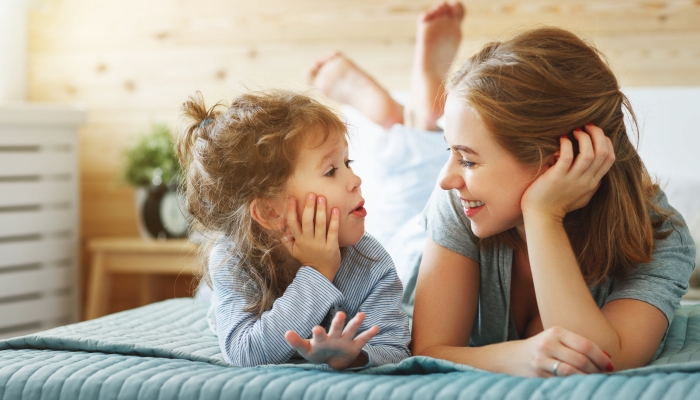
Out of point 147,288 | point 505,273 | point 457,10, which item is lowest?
point 147,288

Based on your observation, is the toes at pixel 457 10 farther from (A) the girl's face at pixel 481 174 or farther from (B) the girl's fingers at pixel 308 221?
(B) the girl's fingers at pixel 308 221

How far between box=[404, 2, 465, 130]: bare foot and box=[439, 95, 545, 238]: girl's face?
96cm

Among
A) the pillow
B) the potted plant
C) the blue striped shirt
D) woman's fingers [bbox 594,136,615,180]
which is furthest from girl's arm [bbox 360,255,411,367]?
the potted plant

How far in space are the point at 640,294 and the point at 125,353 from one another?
0.71 meters

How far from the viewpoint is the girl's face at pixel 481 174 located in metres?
1.01

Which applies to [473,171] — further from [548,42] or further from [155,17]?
[155,17]

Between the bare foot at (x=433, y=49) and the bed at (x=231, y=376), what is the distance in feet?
3.09

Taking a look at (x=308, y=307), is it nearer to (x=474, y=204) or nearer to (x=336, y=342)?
(x=336, y=342)

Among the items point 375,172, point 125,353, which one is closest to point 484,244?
point 125,353

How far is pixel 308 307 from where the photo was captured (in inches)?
39.7

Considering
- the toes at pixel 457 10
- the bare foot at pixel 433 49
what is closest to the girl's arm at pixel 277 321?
the bare foot at pixel 433 49

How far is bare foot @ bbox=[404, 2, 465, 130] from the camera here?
201 centimetres

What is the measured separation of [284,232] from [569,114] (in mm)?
424

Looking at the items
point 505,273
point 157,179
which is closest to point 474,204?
point 505,273
